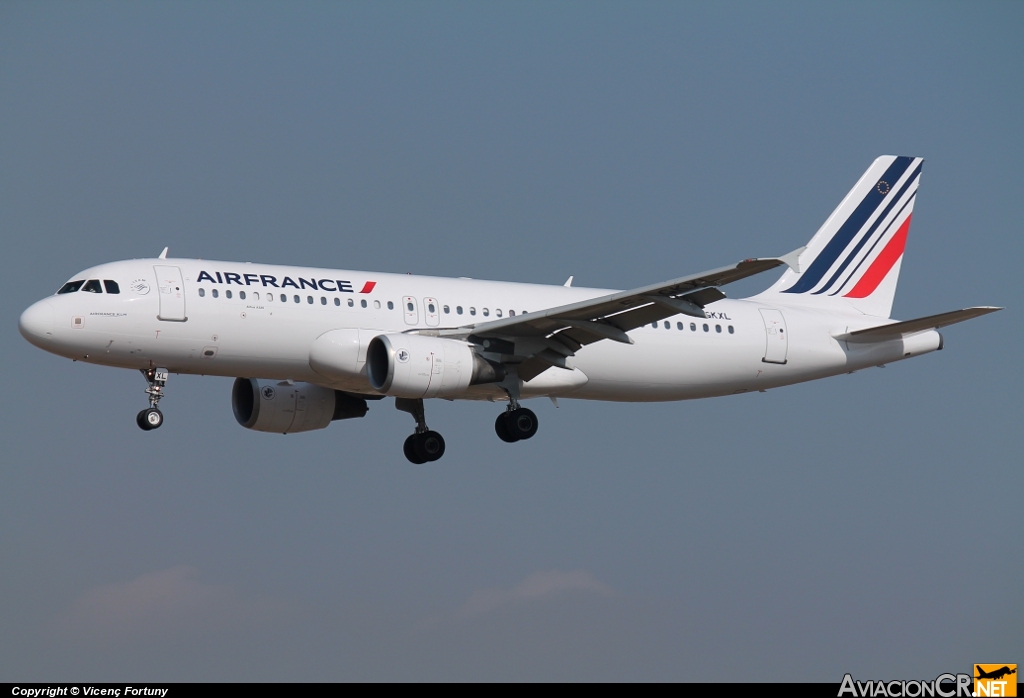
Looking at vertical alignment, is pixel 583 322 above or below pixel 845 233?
below

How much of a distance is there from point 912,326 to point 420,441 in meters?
13.1

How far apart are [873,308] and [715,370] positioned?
21.1ft

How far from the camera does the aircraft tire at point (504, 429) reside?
124 feet

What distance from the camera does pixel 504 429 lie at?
124 feet

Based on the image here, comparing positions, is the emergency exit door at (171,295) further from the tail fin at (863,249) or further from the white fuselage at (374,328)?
the tail fin at (863,249)

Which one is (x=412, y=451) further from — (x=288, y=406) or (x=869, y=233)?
(x=869, y=233)

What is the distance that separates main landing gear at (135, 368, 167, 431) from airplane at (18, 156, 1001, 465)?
33 millimetres

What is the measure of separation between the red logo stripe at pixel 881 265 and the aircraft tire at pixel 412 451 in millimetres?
13128

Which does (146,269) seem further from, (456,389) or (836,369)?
(836,369)

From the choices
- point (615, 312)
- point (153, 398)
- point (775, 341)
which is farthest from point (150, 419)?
→ point (775, 341)

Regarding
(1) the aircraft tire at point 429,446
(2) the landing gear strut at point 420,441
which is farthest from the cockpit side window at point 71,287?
(1) the aircraft tire at point 429,446

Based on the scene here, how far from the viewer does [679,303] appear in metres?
33.7

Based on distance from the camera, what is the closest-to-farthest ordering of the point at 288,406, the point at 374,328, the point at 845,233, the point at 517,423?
the point at 374,328 → the point at 517,423 → the point at 288,406 → the point at 845,233


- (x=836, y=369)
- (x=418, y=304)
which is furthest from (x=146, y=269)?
(x=836, y=369)
